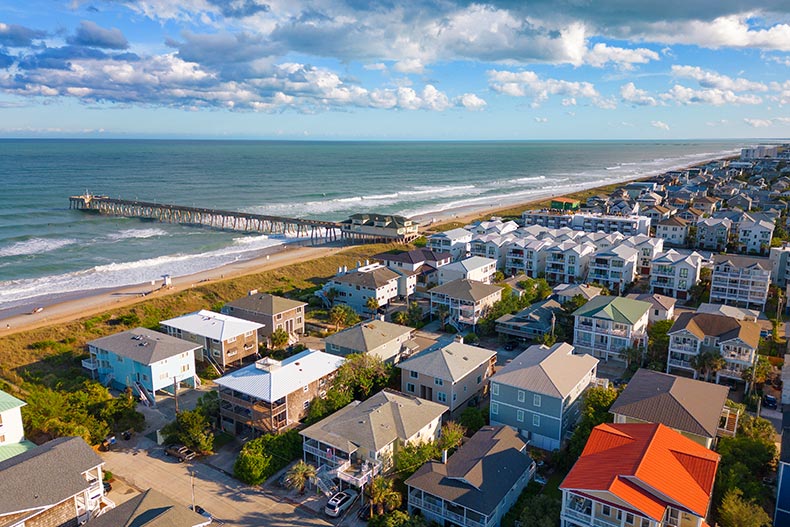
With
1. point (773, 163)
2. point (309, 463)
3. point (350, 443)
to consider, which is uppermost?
point (773, 163)

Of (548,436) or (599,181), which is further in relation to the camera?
(599,181)

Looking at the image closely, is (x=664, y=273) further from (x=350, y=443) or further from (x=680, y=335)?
(x=350, y=443)

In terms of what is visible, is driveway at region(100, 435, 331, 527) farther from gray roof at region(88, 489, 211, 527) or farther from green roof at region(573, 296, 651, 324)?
green roof at region(573, 296, 651, 324)

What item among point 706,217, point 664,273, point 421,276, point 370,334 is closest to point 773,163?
point 706,217

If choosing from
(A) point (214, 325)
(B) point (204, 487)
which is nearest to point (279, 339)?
(A) point (214, 325)

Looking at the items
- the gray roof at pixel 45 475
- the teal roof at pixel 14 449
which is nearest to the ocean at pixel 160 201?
Result: the teal roof at pixel 14 449

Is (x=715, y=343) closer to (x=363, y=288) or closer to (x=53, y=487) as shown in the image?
(x=363, y=288)

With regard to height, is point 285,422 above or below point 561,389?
below

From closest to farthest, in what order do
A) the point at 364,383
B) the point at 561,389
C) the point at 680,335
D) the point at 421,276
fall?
the point at 561,389, the point at 364,383, the point at 680,335, the point at 421,276

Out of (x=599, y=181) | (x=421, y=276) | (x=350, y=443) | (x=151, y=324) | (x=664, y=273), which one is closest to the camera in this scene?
(x=350, y=443)
